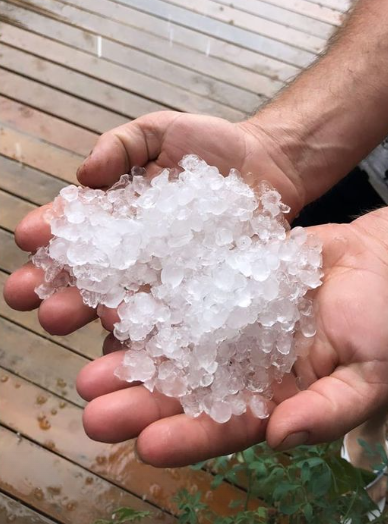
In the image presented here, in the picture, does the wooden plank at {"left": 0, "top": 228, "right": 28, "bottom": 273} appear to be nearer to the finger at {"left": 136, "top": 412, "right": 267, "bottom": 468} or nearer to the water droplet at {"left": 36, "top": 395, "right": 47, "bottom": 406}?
the water droplet at {"left": 36, "top": 395, "right": 47, "bottom": 406}

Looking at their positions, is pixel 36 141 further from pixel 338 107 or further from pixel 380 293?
pixel 380 293

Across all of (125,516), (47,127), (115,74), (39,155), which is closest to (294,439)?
(125,516)

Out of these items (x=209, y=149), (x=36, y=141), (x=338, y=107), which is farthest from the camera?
(x=36, y=141)

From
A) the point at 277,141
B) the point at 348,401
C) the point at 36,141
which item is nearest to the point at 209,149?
the point at 277,141

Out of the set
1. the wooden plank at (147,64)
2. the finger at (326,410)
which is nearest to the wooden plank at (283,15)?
the wooden plank at (147,64)

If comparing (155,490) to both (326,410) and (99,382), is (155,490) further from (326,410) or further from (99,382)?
(326,410)

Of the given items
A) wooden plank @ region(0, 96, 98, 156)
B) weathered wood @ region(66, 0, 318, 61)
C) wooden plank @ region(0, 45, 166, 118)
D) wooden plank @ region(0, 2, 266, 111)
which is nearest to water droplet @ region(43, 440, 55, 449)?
wooden plank @ region(0, 96, 98, 156)
